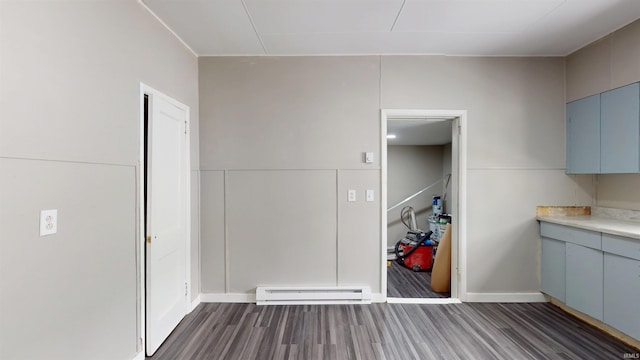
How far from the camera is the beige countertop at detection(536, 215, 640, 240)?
7.01 ft

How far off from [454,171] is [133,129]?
306 centimetres

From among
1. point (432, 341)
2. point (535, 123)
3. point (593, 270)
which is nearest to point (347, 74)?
point (535, 123)

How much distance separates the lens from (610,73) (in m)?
2.54

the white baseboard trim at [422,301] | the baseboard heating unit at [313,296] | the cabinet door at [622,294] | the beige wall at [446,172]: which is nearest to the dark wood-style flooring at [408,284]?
the white baseboard trim at [422,301]

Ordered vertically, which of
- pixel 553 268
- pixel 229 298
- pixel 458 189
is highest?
pixel 458 189

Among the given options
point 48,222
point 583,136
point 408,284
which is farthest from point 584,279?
point 48,222

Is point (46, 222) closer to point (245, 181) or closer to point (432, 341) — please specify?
point (245, 181)

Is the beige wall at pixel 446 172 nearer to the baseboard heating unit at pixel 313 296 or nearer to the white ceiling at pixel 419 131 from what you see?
the white ceiling at pixel 419 131

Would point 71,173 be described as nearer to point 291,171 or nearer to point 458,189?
point 291,171

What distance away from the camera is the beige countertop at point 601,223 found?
214 cm

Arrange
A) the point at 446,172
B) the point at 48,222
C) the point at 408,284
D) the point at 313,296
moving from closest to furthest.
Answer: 1. the point at 48,222
2. the point at 313,296
3. the point at 408,284
4. the point at 446,172

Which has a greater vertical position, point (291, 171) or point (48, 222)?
point (291, 171)

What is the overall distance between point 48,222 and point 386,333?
95.9 inches

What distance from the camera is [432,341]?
2.29 meters
